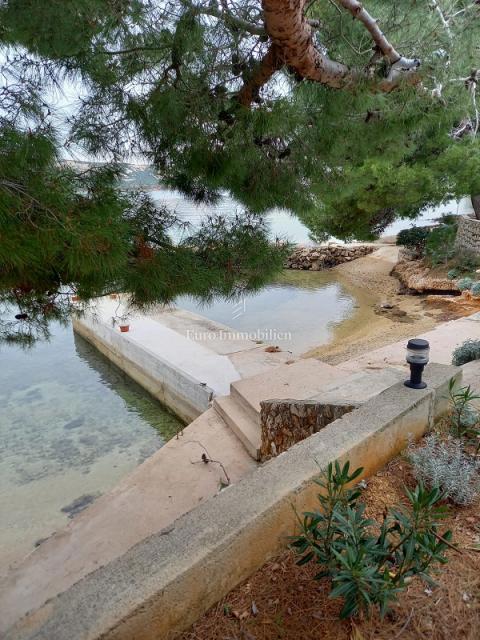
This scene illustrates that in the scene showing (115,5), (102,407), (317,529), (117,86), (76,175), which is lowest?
(102,407)

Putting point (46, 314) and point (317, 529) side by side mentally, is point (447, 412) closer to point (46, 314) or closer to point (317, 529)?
point (317, 529)

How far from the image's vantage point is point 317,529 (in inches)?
51.3

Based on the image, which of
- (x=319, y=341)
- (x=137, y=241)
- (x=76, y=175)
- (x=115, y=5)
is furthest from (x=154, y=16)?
(x=319, y=341)

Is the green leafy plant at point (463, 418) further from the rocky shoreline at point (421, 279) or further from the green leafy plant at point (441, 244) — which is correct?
the green leafy plant at point (441, 244)

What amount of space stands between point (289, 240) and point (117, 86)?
1656mm

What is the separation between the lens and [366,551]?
114cm

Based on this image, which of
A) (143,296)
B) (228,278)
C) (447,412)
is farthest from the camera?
(228,278)

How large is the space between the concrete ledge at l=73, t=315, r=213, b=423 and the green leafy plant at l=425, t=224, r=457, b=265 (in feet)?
25.2

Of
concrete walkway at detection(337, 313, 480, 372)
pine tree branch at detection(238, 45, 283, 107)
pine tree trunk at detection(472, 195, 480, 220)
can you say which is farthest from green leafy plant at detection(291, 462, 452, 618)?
pine tree trunk at detection(472, 195, 480, 220)

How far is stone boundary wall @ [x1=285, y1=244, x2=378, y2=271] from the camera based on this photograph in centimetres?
1630

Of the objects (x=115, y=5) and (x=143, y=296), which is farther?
(x=143, y=296)

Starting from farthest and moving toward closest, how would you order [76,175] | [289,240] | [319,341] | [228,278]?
[319,341], [289,240], [228,278], [76,175]

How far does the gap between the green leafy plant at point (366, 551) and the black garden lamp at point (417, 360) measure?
895 millimetres

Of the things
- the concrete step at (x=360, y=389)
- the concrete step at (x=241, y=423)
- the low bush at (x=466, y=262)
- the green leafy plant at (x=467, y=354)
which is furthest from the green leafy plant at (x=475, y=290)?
the concrete step at (x=241, y=423)
